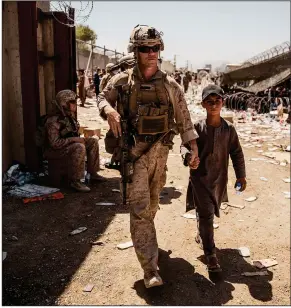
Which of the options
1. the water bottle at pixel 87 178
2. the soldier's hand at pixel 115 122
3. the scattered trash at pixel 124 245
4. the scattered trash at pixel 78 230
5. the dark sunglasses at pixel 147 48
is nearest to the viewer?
the soldier's hand at pixel 115 122

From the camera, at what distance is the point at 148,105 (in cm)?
269

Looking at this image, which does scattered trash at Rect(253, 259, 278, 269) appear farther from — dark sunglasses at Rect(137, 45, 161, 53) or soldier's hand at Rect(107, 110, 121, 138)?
dark sunglasses at Rect(137, 45, 161, 53)

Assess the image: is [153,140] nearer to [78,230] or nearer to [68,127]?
[78,230]

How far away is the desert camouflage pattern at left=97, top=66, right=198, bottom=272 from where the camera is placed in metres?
2.68

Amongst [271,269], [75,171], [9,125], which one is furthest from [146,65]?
[9,125]

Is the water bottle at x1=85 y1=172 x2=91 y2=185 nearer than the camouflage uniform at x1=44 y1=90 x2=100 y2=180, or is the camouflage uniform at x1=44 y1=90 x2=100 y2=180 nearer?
the camouflage uniform at x1=44 y1=90 x2=100 y2=180

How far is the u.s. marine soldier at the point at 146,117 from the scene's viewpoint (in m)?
2.65

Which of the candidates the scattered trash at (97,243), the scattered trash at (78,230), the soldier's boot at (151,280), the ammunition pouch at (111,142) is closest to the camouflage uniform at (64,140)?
the scattered trash at (78,230)

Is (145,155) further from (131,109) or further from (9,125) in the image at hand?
(9,125)

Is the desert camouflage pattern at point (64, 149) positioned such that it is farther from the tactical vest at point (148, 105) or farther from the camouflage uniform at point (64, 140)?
the tactical vest at point (148, 105)

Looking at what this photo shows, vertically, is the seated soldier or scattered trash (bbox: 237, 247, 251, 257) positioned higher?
the seated soldier

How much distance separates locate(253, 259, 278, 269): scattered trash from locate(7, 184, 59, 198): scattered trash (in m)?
2.85

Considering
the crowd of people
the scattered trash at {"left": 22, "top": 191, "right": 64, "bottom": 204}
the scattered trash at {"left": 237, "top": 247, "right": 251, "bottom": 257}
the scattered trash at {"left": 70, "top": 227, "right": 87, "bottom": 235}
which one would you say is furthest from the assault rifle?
the scattered trash at {"left": 22, "top": 191, "right": 64, "bottom": 204}

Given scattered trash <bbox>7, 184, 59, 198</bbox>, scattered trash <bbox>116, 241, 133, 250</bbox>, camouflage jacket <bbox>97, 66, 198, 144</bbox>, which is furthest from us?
scattered trash <bbox>7, 184, 59, 198</bbox>
